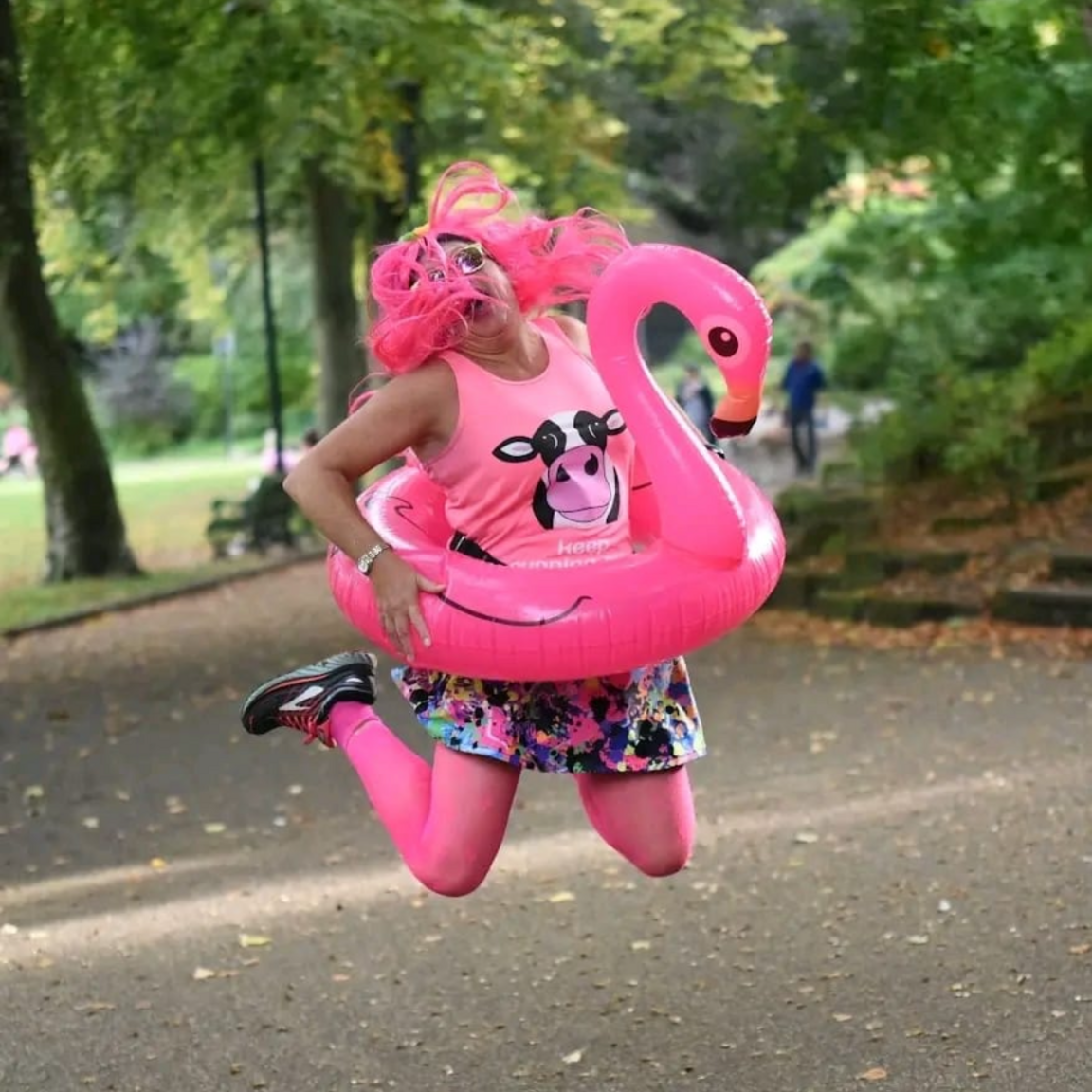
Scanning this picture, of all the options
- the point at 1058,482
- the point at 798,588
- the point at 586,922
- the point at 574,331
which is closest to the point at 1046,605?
the point at 798,588

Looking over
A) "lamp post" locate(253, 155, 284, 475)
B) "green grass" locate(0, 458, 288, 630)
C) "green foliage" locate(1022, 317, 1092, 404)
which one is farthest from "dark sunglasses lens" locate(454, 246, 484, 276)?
"lamp post" locate(253, 155, 284, 475)

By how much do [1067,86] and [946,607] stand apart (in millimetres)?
3792

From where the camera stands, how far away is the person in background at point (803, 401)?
19.1 m

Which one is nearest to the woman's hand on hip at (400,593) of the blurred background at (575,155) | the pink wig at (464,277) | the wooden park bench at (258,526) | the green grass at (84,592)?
the pink wig at (464,277)

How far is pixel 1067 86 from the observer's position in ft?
37.4

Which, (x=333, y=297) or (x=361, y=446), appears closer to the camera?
(x=361, y=446)

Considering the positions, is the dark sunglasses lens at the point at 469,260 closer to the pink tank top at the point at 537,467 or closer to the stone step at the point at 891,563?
the pink tank top at the point at 537,467

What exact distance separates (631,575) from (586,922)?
2672 mm

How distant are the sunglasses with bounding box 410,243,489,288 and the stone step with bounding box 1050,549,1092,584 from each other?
26.0 feet

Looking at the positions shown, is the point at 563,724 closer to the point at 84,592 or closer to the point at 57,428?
the point at 84,592

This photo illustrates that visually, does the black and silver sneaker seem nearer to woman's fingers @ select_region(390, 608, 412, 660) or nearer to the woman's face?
woman's fingers @ select_region(390, 608, 412, 660)

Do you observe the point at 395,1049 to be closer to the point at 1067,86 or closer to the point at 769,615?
the point at 769,615

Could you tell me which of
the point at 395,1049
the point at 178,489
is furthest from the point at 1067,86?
the point at 178,489

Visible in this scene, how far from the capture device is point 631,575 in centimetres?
332
